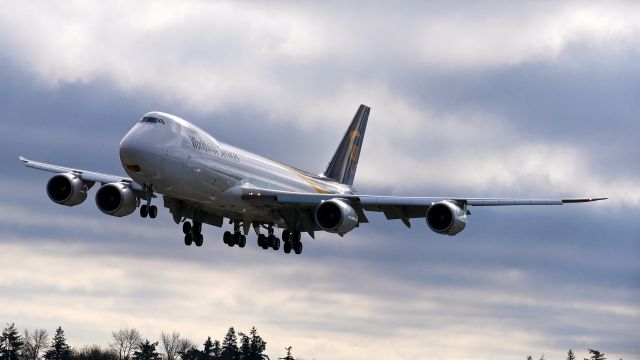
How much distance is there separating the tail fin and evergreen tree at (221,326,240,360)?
27674 millimetres

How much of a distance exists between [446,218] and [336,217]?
7597 millimetres

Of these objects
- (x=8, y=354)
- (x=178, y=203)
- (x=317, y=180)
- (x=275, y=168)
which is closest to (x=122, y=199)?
(x=178, y=203)

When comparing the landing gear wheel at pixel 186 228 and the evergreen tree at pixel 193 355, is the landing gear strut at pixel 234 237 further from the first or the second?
the evergreen tree at pixel 193 355

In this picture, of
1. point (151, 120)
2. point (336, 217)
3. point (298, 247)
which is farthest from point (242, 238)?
point (151, 120)

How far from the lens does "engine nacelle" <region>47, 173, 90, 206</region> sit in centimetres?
10225

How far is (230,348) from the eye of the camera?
495 feet

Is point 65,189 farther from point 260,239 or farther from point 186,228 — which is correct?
point 260,239

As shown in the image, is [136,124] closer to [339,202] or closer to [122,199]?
[122,199]

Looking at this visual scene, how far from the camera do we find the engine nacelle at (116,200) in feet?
329

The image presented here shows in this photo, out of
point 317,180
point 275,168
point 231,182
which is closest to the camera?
point 231,182

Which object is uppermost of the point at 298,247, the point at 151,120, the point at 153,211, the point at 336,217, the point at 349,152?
the point at 349,152

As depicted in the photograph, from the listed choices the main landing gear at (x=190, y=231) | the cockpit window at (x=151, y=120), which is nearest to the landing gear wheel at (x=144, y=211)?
the cockpit window at (x=151, y=120)

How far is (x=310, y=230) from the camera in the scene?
108 metres

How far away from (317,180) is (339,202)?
13479 mm
